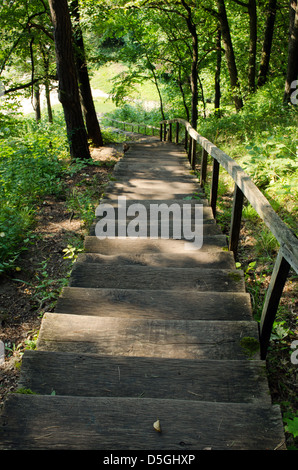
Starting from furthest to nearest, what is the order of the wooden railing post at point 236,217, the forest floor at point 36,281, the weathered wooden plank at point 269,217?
1. the wooden railing post at point 236,217
2. the forest floor at point 36,281
3. the weathered wooden plank at point 269,217

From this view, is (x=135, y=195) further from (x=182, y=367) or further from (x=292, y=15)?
(x=292, y=15)

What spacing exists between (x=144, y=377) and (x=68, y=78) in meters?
7.10

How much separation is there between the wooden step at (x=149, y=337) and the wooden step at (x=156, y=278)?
633 mm

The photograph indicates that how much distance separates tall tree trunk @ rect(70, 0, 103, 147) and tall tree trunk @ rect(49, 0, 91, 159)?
5.26 ft

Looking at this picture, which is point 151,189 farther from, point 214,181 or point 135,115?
point 135,115

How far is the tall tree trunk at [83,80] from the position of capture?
8523 millimetres

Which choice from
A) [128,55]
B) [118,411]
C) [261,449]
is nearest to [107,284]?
[118,411]

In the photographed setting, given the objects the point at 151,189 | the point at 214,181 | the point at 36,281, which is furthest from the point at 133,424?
the point at 151,189

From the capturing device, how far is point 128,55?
51.6 feet

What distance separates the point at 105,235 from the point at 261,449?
115 inches

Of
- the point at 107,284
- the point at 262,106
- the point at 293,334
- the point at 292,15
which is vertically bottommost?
the point at 293,334

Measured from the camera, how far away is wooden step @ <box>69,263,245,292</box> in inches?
116

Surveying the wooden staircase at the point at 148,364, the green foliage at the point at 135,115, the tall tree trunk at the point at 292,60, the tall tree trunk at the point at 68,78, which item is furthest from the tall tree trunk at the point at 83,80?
the green foliage at the point at 135,115

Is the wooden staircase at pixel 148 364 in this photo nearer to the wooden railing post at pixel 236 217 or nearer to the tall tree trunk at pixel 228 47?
the wooden railing post at pixel 236 217
